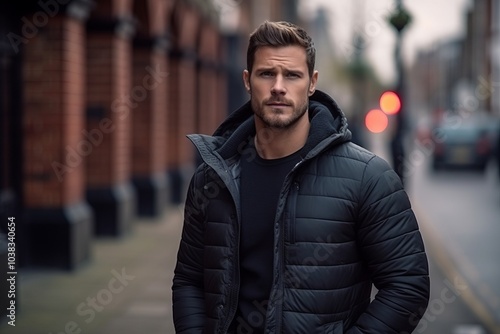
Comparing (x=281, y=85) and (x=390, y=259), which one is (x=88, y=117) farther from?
(x=390, y=259)

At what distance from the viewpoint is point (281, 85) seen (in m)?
2.59

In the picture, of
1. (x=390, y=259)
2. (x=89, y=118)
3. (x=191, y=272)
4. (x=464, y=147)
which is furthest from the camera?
(x=464, y=147)

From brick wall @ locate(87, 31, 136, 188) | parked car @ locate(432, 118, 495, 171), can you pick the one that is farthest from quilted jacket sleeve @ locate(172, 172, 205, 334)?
parked car @ locate(432, 118, 495, 171)

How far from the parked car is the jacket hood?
2637 centimetres

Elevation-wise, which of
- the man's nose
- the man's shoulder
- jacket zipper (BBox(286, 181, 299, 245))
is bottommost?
jacket zipper (BBox(286, 181, 299, 245))

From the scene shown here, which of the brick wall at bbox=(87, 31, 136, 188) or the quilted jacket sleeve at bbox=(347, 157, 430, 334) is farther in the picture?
the brick wall at bbox=(87, 31, 136, 188)

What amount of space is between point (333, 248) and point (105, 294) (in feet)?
19.9

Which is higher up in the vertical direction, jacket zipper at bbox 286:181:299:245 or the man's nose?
the man's nose

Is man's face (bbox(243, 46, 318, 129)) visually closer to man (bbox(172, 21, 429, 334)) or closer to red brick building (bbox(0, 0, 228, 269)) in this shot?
man (bbox(172, 21, 429, 334))

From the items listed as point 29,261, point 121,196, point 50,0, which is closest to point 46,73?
point 50,0

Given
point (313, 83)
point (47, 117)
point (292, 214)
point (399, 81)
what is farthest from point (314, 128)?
point (47, 117)

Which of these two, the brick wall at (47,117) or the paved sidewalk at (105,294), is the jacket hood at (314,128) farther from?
the brick wall at (47,117)

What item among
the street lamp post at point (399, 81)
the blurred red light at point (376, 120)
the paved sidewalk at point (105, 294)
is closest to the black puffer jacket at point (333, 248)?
the paved sidewalk at point (105, 294)

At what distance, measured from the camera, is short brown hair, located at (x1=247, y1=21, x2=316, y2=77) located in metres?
2.59
